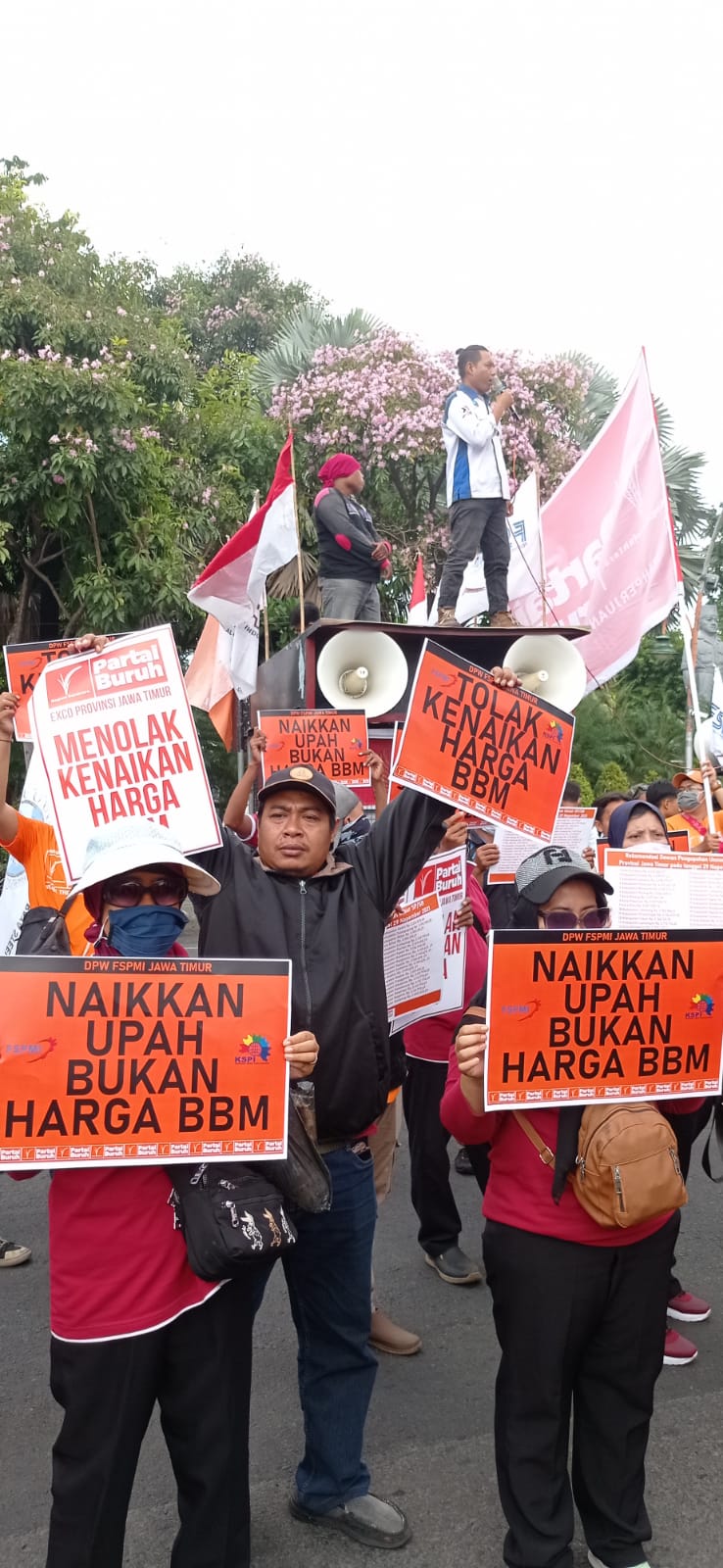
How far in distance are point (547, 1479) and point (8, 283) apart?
14.3 meters

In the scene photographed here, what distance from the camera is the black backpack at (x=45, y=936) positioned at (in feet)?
8.68

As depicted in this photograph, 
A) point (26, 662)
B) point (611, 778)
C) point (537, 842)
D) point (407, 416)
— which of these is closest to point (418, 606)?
point (537, 842)

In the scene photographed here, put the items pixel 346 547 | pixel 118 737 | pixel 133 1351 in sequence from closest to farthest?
pixel 133 1351
pixel 118 737
pixel 346 547

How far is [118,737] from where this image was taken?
3555 mm

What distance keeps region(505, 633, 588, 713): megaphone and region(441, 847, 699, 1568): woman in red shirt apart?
383cm

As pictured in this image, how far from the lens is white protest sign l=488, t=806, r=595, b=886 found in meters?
5.26

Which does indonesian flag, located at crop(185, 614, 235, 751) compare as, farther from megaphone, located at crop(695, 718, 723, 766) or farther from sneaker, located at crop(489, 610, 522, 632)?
megaphone, located at crop(695, 718, 723, 766)

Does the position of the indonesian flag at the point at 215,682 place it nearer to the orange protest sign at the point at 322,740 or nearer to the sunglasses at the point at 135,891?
the orange protest sign at the point at 322,740

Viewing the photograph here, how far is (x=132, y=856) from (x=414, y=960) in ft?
5.68

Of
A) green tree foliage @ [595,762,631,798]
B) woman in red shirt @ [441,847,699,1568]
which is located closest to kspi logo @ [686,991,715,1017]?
woman in red shirt @ [441,847,699,1568]

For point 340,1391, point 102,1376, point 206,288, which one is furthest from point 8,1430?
point 206,288

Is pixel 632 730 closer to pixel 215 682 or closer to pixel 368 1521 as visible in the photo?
pixel 215 682

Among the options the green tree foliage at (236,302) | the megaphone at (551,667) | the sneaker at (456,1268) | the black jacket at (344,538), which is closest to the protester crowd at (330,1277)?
the sneaker at (456,1268)

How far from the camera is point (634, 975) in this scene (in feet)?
9.15
